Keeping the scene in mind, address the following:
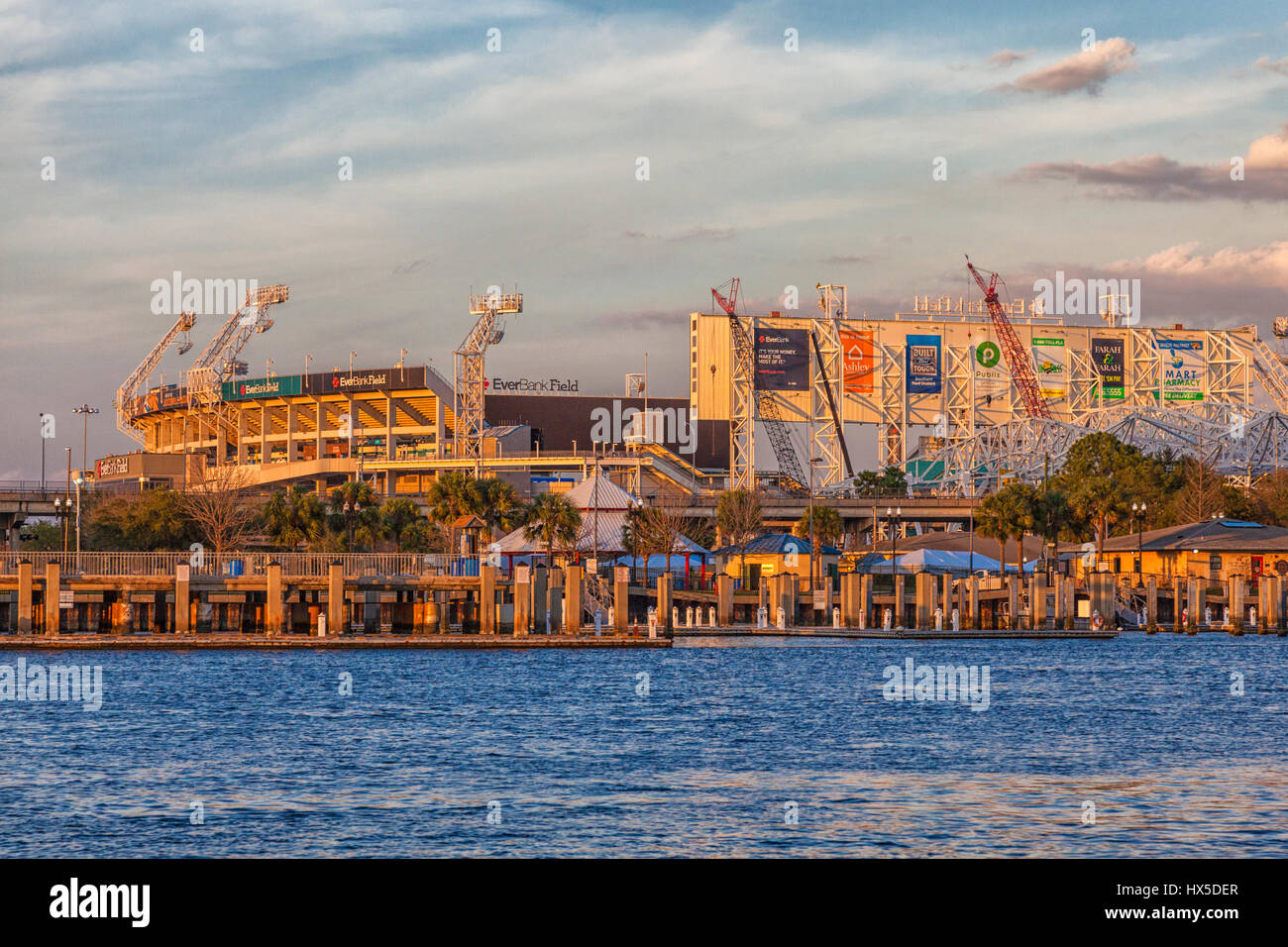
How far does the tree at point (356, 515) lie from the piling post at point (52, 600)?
29.5 m

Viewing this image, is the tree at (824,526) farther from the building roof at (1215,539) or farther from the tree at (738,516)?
the building roof at (1215,539)

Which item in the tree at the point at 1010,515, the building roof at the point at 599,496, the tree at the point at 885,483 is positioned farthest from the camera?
the tree at the point at 885,483

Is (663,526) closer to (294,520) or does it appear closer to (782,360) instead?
(294,520)

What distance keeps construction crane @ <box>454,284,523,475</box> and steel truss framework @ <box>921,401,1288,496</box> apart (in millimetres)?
52056

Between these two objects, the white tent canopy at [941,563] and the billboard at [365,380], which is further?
the billboard at [365,380]

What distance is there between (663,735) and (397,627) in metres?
43.9

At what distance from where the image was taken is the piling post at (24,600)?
74438 mm

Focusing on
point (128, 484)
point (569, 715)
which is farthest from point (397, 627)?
point (128, 484)

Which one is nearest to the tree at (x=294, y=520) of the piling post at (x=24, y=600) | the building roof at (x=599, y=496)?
the building roof at (x=599, y=496)

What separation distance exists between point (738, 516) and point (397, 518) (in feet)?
151

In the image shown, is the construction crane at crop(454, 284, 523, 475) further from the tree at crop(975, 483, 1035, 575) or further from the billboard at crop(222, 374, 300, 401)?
the tree at crop(975, 483, 1035, 575)

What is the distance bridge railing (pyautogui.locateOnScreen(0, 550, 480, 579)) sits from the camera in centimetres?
8019
